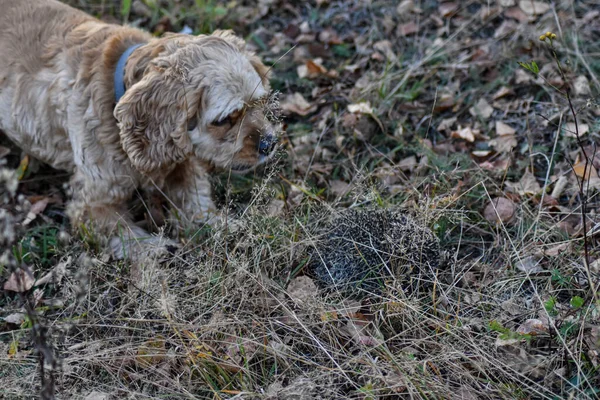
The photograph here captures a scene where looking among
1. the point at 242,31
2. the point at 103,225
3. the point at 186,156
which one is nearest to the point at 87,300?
the point at 103,225

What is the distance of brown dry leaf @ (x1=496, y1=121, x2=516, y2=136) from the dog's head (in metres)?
1.73

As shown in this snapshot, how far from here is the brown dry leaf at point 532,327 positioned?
287cm

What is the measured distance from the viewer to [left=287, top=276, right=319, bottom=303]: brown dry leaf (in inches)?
126

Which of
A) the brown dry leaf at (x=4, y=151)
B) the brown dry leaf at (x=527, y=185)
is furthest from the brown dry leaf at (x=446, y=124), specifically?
the brown dry leaf at (x=4, y=151)

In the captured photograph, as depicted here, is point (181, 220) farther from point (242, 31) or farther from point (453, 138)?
point (242, 31)

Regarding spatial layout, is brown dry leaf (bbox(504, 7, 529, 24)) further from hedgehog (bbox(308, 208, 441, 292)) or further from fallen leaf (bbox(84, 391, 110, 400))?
fallen leaf (bbox(84, 391, 110, 400))

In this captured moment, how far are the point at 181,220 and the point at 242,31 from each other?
2.46 meters

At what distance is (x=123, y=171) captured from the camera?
3.76m

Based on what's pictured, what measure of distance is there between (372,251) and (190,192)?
1.44 metres

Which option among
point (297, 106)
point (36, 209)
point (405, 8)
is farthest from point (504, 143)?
point (36, 209)

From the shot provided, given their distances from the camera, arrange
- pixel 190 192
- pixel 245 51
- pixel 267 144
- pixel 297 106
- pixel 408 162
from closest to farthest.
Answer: pixel 267 144 → pixel 245 51 → pixel 190 192 → pixel 408 162 → pixel 297 106

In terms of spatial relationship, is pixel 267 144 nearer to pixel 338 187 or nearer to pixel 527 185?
pixel 338 187

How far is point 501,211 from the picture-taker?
145 inches

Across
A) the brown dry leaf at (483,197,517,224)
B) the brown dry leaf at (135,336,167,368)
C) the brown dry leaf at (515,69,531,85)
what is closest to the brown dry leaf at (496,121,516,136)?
the brown dry leaf at (515,69,531,85)
